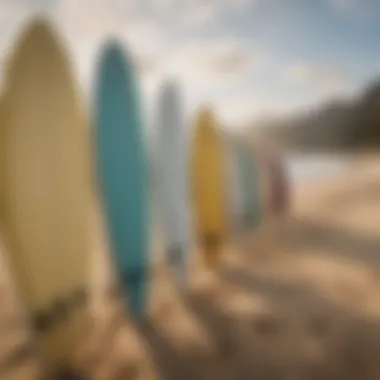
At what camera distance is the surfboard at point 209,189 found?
3.80ft

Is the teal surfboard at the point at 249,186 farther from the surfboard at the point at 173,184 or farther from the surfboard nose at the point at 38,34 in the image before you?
the surfboard nose at the point at 38,34

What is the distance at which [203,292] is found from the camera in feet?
3.60

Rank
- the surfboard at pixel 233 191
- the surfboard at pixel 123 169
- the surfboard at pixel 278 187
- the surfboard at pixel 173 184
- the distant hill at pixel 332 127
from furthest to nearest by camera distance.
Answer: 1. the distant hill at pixel 332 127
2. the surfboard at pixel 278 187
3. the surfboard at pixel 233 191
4. the surfboard at pixel 173 184
5. the surfboard at pixel 123 169

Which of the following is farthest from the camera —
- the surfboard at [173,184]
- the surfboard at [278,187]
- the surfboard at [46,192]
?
the surfboard at [278,187]

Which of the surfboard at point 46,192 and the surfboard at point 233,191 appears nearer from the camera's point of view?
the surfboard at point 46,192

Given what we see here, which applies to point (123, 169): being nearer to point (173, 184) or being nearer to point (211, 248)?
point (173, 184)

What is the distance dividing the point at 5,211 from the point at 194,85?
710 mm

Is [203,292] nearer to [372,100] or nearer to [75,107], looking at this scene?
[75,107]

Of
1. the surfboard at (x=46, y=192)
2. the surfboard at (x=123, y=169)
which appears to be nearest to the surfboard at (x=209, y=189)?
the surfboard at (x=123, y=169)

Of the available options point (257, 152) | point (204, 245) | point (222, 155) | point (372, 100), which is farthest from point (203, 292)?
point (372, 100)

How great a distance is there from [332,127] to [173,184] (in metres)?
0.83

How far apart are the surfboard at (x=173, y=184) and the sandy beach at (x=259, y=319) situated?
5 centimetres

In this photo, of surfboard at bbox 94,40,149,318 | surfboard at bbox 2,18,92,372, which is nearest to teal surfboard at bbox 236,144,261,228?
surfboard at bbox 94,40,149,318

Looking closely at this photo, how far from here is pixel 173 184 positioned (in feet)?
3.61
